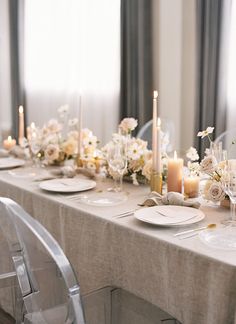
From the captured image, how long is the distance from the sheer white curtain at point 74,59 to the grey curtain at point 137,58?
7.7 inches

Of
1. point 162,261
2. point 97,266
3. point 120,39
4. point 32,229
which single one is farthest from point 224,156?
point 120,39

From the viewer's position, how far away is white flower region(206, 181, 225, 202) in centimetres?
174

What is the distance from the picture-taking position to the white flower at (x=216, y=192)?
1.74 m

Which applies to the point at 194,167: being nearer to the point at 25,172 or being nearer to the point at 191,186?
the point at 191,186

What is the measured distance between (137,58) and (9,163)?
184 cm

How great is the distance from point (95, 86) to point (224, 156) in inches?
121

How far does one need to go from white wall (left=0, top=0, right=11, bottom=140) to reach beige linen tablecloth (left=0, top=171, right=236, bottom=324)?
146 inches

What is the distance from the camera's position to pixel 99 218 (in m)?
1.72

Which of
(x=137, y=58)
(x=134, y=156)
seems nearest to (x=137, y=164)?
(x=134, y=156)

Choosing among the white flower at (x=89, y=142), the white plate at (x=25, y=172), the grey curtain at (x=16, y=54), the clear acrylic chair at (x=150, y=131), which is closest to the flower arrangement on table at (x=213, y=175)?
the white flower at (x=89, y=142)

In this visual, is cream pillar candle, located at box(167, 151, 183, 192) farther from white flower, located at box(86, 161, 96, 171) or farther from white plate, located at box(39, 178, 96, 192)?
white flower, located at box(86, 161, 96, 171)

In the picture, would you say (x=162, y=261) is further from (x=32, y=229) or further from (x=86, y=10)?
(x=86, y=10)

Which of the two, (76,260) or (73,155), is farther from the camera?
(73,155)

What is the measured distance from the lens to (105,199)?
77.1 inches
